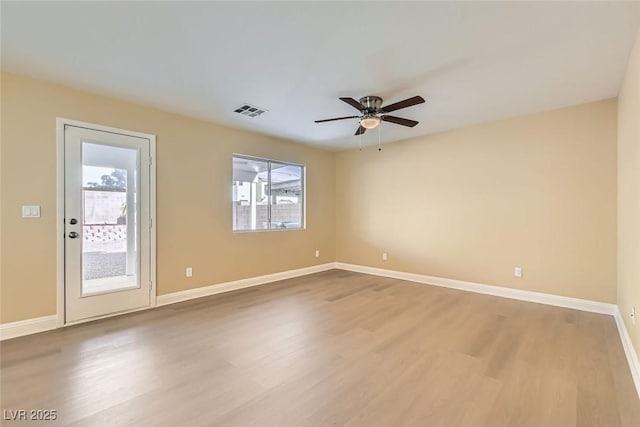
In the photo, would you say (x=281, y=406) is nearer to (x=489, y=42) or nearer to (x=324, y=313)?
(x=324, y=313)

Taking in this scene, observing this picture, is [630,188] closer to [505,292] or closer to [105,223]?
[505,292]

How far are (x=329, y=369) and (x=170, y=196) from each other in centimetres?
308

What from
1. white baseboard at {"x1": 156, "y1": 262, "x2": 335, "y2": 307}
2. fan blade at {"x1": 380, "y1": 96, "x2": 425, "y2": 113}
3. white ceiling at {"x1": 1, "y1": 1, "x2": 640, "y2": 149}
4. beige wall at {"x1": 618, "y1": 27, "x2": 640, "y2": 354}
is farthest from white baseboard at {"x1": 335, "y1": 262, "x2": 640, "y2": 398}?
fan blade at {"x1": 380, "y1": 96, "x2": 425, "y2": 113}

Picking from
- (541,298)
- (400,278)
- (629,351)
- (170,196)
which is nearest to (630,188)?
(629,351)

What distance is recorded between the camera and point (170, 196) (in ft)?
13.2

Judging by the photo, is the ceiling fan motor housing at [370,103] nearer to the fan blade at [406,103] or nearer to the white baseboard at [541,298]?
the fan blade at [406,103]

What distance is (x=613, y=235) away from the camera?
3518 mm

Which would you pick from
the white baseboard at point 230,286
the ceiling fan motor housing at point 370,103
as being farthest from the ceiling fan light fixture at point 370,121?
the white baseboard at point 230,286

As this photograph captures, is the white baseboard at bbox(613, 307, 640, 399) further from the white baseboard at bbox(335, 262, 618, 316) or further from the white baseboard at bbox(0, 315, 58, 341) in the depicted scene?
the white baseboard at bbox(0, 315, 58, 341)

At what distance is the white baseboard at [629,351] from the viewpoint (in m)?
2.10

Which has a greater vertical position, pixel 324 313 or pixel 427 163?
pixel 427 163

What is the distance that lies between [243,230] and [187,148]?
1.53 m

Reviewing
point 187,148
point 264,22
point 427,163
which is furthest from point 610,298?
point 187,148

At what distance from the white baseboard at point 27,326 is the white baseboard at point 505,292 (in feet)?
15.5
